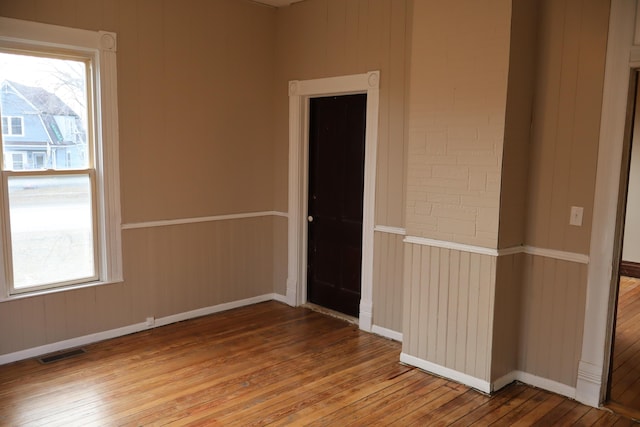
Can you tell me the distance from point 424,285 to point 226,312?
6.83 ft

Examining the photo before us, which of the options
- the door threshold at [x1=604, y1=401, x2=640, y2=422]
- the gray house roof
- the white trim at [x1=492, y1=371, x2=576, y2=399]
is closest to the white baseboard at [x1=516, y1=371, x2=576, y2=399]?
the white trim at [x1=492, y1=371, x2=576, y2=399]

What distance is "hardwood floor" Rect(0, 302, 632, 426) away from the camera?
9.99 ft

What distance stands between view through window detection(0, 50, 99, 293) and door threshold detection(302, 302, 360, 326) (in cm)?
199

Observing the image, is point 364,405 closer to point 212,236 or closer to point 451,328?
point 451,328

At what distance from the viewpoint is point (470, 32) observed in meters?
3.33

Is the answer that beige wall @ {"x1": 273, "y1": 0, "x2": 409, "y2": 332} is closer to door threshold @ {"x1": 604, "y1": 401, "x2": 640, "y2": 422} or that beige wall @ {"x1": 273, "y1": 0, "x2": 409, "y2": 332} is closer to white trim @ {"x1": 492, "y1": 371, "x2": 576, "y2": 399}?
white trim @ {"x1": 492, "y1": 371, "x2": 576, "y2": 399}

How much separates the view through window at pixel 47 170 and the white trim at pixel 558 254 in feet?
10.6

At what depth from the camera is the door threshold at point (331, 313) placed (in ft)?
15.3

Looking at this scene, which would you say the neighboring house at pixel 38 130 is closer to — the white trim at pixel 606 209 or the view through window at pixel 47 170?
the view through window at pixel 47 170

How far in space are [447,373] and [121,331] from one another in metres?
2.58

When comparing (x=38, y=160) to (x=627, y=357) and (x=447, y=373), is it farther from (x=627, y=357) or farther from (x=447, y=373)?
(x=627, y=357)

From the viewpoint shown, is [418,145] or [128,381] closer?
[128,381]

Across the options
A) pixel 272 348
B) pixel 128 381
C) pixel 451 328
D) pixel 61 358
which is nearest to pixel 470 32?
pixel 451 328

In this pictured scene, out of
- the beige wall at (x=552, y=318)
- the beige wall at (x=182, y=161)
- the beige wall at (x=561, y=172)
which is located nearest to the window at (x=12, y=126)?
the beige wall at (x=182, y=161)
